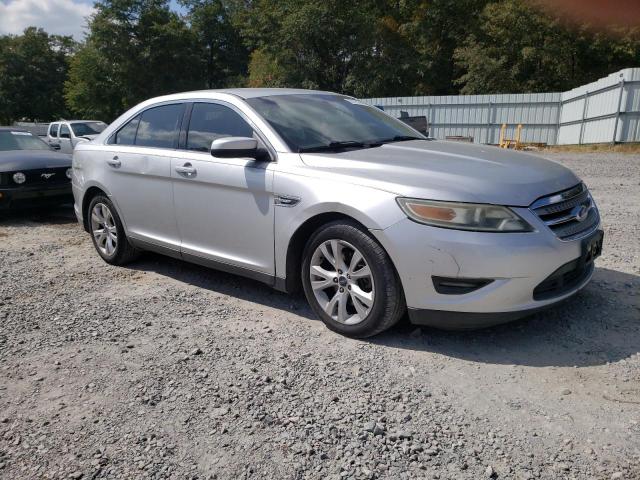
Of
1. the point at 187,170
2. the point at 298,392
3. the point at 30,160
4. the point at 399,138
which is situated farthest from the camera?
the point at 30,160

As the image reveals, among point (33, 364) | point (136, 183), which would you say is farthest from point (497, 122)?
point (33, 364)

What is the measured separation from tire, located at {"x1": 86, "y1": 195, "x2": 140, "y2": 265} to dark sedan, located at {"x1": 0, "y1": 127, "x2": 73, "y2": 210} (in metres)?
2.83

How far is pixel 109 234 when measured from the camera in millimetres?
5375

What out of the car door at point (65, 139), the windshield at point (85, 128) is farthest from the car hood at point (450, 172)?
the windshield at point (85, 128)

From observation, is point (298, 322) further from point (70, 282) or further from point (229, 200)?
point (70, 282)

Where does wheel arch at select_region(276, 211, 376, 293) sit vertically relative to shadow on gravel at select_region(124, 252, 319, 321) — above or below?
above

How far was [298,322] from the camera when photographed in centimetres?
382

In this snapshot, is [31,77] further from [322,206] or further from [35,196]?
[322,206]

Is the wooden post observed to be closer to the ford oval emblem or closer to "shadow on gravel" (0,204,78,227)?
the ford oval emblem

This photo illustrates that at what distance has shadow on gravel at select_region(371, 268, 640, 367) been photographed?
3150mm

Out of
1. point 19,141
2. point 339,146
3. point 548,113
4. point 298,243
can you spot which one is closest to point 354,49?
point 548,113

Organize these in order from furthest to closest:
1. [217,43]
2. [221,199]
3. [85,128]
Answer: [217,43], [85,128], [221,199]

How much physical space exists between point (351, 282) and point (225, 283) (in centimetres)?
174

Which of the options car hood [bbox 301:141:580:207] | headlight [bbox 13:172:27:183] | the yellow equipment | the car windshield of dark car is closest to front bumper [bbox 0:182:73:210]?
headlight [bbox 13:172:27:183]
